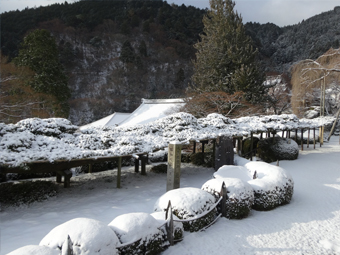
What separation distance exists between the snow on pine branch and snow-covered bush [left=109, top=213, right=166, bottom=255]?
136 inches

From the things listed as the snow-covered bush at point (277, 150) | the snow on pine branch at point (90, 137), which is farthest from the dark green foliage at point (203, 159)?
the snow-covered bush at point (277, 150)

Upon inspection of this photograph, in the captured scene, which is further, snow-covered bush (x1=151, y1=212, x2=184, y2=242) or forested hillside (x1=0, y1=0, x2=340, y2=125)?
forested hillside (x1=0, y1=0, x2=340, y2=125)

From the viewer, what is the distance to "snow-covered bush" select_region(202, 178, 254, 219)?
5.53 meters

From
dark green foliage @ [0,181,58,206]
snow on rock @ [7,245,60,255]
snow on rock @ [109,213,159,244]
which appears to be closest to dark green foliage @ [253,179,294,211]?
snow on rock @ [109,213,159,244]

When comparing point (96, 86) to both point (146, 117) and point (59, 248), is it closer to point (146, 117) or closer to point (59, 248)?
point (146, 117)

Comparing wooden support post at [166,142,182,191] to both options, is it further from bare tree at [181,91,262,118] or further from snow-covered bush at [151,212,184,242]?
bare tree at [181,91,262,118]

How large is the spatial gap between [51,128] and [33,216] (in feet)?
8.80

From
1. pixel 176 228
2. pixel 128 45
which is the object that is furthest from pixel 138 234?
pixel 128 45

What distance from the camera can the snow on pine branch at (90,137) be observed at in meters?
6.12

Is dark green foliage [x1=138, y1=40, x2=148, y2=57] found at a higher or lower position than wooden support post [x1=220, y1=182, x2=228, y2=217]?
higher

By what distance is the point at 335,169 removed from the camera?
10.9 meters

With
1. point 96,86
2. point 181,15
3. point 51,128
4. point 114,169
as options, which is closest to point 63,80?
point 114,169

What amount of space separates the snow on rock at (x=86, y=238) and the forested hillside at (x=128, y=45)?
3191 centimetres

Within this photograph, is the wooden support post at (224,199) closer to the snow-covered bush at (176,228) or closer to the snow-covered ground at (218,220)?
the snow-covered ground at (218,220)
